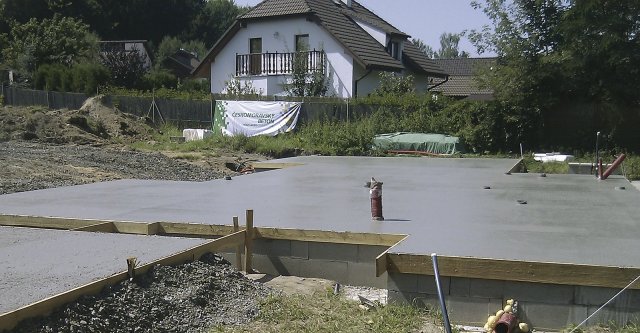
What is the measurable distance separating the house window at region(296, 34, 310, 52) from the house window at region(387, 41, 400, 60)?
3.46 metres

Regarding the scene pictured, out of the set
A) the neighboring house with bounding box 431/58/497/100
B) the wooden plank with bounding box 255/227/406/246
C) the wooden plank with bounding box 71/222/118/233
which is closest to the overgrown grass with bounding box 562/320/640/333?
the wooden plank with bounding box 255/227/406/246

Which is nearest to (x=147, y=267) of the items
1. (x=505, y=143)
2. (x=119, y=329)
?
(x=119, y=329)

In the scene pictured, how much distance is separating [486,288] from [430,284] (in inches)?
13.7

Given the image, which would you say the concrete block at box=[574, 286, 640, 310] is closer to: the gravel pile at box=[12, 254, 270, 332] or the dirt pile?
the gravel pile at box=[12, 254, 270, 332]

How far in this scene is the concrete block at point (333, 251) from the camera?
188 inches

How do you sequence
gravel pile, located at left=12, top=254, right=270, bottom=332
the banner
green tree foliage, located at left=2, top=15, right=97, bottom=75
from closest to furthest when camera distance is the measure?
gravel pile, located at left=12, top=254, right=270, bottom=332, the banner, green tree foliage, located at left=2, top=15, right=97, bottom=75

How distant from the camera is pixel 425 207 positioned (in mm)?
6074

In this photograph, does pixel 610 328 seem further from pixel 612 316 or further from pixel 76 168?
pixel 76 168

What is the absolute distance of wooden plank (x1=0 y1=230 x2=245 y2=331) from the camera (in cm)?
295

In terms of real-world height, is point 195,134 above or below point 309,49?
below

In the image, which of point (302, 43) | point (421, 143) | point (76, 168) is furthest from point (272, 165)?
point (302, 43)

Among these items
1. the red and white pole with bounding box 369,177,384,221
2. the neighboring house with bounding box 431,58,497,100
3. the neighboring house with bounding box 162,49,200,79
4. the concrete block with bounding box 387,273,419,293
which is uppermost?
the neighboring house with bounding box 162,49,200,79

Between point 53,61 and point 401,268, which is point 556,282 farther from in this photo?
point 53,61

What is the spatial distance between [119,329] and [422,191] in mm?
4658
